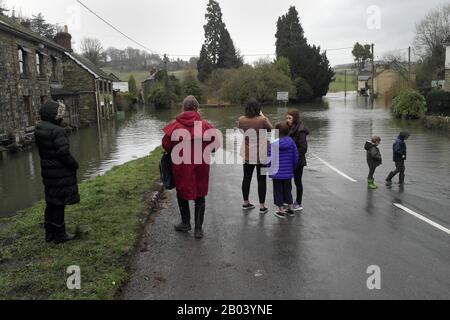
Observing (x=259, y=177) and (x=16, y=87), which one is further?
(x=16, y=87)

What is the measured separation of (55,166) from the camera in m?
5.32

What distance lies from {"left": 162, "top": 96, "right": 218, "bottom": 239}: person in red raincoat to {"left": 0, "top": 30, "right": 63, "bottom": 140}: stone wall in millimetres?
16759

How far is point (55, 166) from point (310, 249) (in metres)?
3.33

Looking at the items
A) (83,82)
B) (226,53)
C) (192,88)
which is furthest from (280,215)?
(226,53)

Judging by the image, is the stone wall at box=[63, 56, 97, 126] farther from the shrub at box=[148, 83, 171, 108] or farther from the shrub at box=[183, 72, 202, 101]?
the shrub at box=[183, 72, 202, 101]

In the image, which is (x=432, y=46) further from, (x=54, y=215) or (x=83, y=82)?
(x=54, y=215)

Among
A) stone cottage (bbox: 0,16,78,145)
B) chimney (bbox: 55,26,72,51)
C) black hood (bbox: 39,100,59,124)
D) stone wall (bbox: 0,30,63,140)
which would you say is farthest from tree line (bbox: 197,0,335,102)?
black hood (bbox: 39,100,59,124)

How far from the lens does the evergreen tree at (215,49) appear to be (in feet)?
237

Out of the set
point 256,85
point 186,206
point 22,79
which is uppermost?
point 256,85

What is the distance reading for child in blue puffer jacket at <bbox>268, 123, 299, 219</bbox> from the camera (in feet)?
22.2

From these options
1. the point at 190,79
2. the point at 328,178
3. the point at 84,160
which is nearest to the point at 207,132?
the point at 328,178

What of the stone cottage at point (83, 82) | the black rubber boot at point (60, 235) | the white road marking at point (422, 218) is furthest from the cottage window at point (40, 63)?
the white road marking at point (422, 218)

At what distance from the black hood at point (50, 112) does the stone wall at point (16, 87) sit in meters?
16.3

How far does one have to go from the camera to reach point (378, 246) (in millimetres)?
5523
